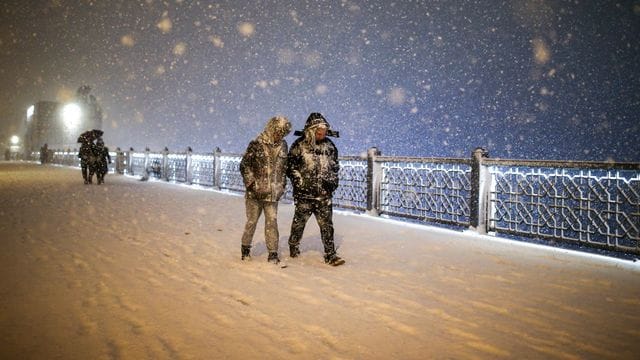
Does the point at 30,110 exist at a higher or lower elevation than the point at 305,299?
higher

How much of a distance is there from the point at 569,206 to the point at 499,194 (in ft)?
7.04

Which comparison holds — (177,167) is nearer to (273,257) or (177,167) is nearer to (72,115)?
(273,257)

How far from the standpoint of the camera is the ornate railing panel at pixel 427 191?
32.1 ft

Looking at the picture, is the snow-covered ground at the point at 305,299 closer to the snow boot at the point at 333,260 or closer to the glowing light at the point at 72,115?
the snow boot at the point at 333,260

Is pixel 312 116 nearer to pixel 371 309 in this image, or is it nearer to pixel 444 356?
pixel 371 309

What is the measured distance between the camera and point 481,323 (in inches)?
150

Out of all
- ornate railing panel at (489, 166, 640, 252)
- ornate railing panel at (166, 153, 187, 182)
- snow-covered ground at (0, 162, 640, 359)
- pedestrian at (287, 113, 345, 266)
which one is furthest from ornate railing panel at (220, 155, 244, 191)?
pedestrian at (287, 113, 345, 266)

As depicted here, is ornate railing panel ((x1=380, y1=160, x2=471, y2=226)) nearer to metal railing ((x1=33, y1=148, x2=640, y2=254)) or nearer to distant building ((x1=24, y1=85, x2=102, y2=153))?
metal railing ((x1=33, y1=148, x2=640, y2=254))

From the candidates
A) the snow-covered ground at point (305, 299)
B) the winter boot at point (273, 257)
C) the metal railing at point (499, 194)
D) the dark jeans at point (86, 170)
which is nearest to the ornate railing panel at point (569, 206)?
the metal railing at point (499, 194)

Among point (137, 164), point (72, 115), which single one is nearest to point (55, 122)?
point (72, 115)

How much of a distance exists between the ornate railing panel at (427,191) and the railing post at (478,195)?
25 cm

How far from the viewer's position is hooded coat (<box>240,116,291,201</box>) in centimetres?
557

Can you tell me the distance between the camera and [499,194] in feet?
31.8

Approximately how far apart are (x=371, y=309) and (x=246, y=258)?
2.34 m
